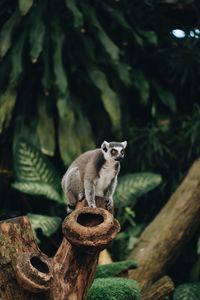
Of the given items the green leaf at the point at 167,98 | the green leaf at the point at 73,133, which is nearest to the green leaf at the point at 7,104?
the green leaf at the point at 73,133

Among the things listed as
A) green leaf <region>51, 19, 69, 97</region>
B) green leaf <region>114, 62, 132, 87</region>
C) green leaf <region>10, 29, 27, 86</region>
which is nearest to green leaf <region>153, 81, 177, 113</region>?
green leaf <region>114, 62, 132, 87</region>

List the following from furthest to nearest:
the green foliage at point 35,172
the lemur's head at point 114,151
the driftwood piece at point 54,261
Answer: the green foliage at point 35,172
the lemur's head at point 114,151
the driftwood piece at point 54,261

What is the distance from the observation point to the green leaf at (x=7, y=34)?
545cm

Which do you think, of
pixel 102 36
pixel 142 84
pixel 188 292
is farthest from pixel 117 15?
pixel 188 292

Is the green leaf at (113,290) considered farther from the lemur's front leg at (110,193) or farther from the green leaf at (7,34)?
the green leaf at (7,34)

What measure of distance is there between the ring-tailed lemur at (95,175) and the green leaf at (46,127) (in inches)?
98.5

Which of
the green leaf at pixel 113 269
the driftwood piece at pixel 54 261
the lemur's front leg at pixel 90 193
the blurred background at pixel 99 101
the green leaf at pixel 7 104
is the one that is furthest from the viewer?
the green leaf at pixel 7 104

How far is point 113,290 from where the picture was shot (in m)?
3.25

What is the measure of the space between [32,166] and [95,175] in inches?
113

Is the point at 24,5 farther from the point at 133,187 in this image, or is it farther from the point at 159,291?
the point at 159,291

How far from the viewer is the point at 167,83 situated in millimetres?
6770

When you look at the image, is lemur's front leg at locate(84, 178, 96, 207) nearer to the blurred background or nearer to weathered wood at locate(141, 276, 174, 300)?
weathered wood at locate(141, 276, 174, 300)

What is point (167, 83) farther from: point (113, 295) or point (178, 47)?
point (113, 295)

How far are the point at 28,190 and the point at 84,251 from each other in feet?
9.41
